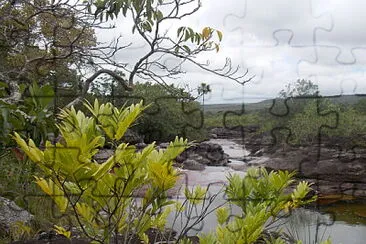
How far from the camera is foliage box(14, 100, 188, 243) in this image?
1193 millimetres

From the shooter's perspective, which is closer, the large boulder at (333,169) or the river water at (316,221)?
the river water at (316,221)

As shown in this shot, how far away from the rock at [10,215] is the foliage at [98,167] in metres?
2.32

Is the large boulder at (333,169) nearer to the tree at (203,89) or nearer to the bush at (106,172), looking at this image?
the tree at (203,89)

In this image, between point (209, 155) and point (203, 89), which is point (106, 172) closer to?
point (203, 89)

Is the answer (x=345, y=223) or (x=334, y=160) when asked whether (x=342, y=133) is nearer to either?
(x=334, y=160)

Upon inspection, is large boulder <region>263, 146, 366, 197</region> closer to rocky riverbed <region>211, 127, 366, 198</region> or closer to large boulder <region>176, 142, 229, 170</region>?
rocky riverbed <region>211, 127, 366, 198</region>

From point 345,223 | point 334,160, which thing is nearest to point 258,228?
point 345,223

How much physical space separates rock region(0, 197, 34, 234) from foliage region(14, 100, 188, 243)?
2.32m

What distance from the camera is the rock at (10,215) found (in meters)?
3.57

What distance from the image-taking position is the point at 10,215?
369cm

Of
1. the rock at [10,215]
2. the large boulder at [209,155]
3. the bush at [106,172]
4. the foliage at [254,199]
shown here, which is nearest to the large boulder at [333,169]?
the large boulder at [209,155]

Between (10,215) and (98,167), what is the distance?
275cm

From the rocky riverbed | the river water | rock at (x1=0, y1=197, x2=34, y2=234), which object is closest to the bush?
rock at (x1=0, y1=197, x2=34, y2=234)

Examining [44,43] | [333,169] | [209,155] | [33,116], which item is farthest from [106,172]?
[209,155]
